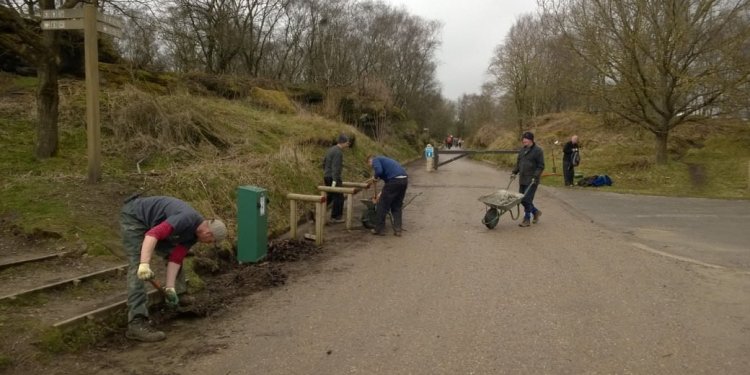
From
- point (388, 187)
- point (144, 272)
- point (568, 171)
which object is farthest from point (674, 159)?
point (144, 272)

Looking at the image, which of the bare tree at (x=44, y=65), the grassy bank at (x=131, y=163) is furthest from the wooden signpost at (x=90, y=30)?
the grassy bank at (x=131, y=163)

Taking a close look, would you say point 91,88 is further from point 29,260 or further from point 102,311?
point 102,311

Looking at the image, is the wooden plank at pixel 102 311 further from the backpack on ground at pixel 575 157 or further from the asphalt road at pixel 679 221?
the backpack on ground at pixel 575 157

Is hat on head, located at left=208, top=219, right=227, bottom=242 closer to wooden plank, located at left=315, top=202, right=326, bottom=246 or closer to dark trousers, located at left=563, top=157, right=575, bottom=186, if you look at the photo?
wooden plank, located at left=315, top=202, right=326, bottom=246

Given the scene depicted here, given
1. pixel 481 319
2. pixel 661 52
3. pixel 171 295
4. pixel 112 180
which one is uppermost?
pixel 661 52

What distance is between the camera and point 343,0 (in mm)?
51750

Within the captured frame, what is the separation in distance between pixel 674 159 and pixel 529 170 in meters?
16.1

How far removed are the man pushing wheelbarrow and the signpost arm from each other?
6.87 m

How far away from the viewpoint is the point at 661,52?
20.5 metres

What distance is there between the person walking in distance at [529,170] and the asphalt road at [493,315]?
5.90ft

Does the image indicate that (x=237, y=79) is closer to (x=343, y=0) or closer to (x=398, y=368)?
(x=398, y=368)

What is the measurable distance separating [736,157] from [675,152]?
304 centimetres

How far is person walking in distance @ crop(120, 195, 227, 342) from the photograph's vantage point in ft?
16.5

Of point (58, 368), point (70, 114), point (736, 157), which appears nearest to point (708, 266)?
point (58, 368)
